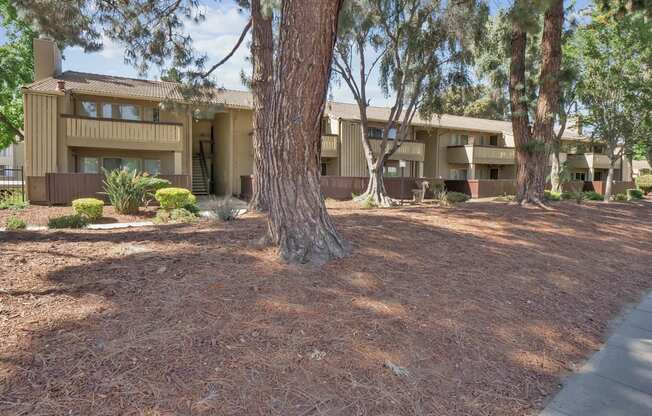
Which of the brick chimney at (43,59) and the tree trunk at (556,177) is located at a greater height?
the brick chimney at (43,59)

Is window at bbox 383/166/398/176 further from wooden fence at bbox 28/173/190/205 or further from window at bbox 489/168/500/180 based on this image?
wooden fence at bbox 28/173/190/205

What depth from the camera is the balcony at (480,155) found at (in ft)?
94.5

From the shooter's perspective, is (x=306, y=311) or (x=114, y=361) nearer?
(x=114, y=361)

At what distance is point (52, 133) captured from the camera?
17.6 metres

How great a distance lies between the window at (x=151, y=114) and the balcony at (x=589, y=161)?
31023mm

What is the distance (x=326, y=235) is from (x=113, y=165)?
18.7 meters

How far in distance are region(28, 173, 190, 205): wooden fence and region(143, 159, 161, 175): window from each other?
393 cm

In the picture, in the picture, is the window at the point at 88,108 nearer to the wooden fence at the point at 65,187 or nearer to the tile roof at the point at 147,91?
the tile roof at the point at 147,91

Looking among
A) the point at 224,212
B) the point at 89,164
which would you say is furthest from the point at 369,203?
the point at 89,164

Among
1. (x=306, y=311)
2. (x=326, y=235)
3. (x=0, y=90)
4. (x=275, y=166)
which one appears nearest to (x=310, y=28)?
(x=275, y=166)

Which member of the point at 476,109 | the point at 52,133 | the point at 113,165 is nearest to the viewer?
the point at 52,133

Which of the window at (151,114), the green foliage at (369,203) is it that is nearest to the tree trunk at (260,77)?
the green foliage at (369,203)

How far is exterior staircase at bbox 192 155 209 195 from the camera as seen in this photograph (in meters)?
24.0

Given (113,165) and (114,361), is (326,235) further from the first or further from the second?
(113,165)
